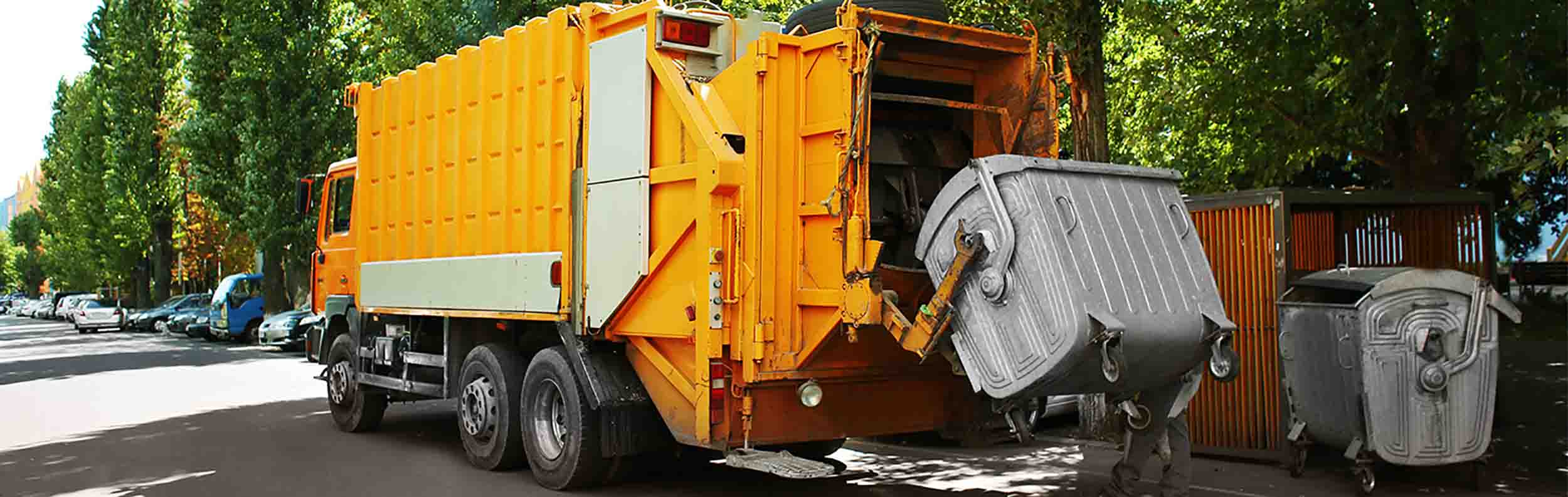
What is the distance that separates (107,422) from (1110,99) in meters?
12.8

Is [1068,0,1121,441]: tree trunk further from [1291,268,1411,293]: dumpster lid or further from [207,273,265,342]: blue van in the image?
[207,273,265,342]: blue van

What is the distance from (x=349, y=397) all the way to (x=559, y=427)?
4.22m

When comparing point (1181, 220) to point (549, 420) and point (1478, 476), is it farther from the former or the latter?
point (549, 420)

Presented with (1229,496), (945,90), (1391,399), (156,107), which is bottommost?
(1229,496)

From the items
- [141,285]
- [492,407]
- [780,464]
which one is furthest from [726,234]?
[141,285]

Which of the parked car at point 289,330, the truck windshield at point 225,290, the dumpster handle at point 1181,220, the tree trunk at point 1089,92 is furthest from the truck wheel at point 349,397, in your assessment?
the truck windshield at point 225,290

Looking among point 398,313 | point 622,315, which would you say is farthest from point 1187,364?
point 398,313

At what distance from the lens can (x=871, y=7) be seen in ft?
24.4

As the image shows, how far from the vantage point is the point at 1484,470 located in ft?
27.5

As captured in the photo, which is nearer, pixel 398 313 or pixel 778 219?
pixel 778 219

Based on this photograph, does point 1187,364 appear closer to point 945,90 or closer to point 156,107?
point 945,90

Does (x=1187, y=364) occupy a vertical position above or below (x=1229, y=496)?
above

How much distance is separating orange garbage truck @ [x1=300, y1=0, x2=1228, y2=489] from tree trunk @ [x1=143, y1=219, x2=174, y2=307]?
146ft

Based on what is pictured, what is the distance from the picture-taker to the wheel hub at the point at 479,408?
9141mm
